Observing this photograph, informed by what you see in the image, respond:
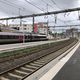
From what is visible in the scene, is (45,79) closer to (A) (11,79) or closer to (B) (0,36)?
(A) (11,79)

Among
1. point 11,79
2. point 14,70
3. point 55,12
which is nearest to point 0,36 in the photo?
point 55,12

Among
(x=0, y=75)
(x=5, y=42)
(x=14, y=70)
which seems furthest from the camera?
(x=5, y=42)

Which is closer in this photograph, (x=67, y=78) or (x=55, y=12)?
(x=67, y=78)

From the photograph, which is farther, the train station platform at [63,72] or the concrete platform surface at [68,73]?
the train station platform at [63,72]

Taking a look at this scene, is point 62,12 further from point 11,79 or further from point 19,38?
point 11,79

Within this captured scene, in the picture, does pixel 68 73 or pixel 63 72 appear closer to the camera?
pixel 68 73

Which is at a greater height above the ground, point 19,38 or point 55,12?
point 55,12

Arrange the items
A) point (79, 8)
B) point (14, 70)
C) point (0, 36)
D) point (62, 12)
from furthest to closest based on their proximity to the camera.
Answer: point (0, 36) < point (62, 12) < point (79, 8) < point (14, 70)

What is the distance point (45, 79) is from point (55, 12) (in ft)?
84.5

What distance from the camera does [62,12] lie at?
116ft

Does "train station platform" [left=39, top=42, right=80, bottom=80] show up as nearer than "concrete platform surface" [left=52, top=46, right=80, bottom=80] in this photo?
No

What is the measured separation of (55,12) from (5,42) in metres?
14.7

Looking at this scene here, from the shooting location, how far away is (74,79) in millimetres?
11242

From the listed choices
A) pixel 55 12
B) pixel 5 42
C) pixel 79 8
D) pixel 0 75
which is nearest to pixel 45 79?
pixel 0 75
